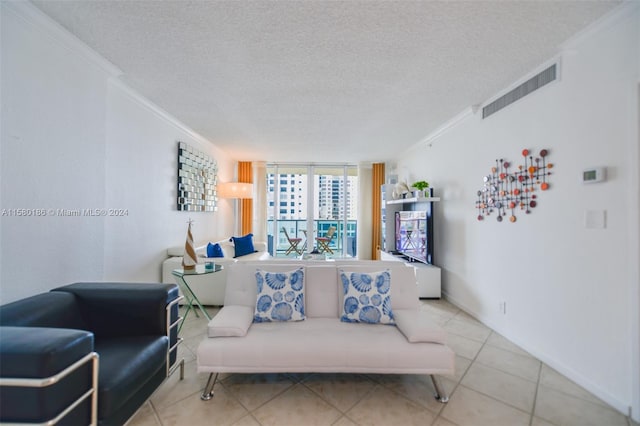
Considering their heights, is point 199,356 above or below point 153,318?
below

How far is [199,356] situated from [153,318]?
390mm

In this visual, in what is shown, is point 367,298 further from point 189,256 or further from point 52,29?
point 52,29

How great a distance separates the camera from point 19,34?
160cm

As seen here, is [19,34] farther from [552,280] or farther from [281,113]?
[552,280]

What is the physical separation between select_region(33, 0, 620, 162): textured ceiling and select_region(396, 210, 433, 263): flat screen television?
1.49 meters

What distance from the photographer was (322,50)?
1972mm

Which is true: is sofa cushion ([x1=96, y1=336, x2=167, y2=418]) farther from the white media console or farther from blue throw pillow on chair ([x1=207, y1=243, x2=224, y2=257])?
the white media console

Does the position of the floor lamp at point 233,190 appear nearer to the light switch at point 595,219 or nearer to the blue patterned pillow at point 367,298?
the blue patterned pillow at point 367,298

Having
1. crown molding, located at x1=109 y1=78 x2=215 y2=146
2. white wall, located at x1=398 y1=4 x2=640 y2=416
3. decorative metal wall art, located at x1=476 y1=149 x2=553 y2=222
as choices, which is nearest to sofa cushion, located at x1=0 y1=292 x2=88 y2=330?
crown molding, located at x1=109 y1=78 x2=215 y2=146

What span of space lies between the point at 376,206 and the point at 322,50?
4.70 meters

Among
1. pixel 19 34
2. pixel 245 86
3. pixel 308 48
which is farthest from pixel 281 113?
pixel 19 34

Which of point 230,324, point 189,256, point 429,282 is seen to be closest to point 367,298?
point 230,324

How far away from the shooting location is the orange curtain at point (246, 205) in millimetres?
6047

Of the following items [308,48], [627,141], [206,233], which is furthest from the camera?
[206,233]
